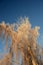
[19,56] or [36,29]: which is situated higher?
[36,29]

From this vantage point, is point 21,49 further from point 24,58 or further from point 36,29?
point 36,29

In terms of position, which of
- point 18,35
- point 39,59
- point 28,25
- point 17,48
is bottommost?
point 39,59

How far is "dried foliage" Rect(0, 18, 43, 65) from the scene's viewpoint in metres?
3.57

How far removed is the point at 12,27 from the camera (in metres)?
3.70

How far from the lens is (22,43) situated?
140 inches

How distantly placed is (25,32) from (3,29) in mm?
556

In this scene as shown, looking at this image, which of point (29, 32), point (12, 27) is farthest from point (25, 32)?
point (12, 27)

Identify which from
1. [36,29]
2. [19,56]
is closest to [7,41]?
[19,56]

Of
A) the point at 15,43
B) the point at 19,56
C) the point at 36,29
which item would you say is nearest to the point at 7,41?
the point at 15,43

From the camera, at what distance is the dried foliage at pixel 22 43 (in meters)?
3.57

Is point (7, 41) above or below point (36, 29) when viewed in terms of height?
below

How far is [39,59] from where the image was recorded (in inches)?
144

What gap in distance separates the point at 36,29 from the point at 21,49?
2.15 ft

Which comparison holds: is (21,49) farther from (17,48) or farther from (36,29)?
(36,29)
